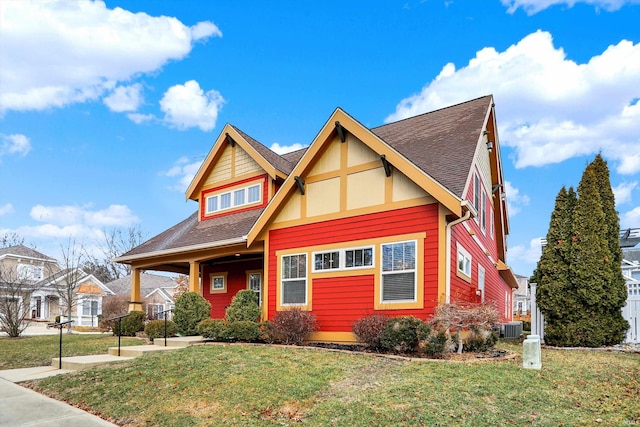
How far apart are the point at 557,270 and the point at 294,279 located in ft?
23.5

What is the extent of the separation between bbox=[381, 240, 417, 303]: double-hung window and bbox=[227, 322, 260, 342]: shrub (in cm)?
348

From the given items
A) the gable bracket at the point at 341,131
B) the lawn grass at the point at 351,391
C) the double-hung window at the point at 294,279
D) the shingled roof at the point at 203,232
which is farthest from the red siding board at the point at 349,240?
the shingled roof at the point at 203,232

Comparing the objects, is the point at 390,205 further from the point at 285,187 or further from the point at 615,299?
the point at 615,299

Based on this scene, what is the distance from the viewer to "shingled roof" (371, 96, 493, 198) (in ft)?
37.7

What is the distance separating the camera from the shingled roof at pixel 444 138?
11.5m

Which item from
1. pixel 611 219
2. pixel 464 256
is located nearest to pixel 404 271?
pixel 464 256

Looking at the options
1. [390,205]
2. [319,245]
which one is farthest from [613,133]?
[319,245]

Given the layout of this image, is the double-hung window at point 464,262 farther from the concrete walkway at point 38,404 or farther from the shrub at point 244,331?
the concrete walkway at point 38,404

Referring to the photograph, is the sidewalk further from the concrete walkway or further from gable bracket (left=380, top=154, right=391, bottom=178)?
gable bracket (left=380, top=154, right=391, bottom=178)

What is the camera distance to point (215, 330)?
40.5 ft

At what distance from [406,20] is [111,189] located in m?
17.6

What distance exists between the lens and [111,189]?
82.3 feet

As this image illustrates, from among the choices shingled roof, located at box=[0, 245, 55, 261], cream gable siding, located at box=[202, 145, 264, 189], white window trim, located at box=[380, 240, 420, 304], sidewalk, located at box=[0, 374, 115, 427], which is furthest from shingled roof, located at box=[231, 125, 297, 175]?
shingled roof, located at box=[0, 245, 55, 261]

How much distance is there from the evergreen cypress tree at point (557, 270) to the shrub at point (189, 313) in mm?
9883
